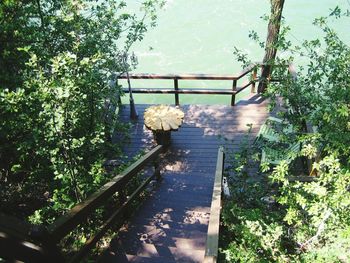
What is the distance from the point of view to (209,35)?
16797 mm

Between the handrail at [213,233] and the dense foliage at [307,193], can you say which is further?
the dense foliage at [307,193]

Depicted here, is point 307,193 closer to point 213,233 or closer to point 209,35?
point 213,233

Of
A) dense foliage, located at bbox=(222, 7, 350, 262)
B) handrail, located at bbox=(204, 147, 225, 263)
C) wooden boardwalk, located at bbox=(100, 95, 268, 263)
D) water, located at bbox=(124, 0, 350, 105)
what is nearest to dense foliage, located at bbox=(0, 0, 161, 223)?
wooden boardwalk, located at bbox=(100, 95, 268, 263)

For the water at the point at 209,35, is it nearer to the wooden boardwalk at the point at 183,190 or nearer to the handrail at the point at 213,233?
the wooden boardwalk at the point at 183,190

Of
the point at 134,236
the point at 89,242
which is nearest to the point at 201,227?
the point at 134,236

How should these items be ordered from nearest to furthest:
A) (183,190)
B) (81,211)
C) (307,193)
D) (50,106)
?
(81,211)
(50,106)
(307,193)
(183,190)

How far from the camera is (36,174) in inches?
148

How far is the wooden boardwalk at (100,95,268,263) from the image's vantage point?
3547mm

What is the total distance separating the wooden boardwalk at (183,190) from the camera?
355 centimetres

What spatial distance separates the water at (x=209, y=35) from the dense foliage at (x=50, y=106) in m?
9.67

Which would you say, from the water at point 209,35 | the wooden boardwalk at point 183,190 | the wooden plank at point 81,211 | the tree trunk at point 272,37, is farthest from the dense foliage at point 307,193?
the water at point 209,35

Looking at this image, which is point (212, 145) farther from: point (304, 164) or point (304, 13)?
point (304, 13)

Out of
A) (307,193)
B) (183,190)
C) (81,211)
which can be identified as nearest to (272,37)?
(183,190)

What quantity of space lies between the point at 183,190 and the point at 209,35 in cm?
1300
